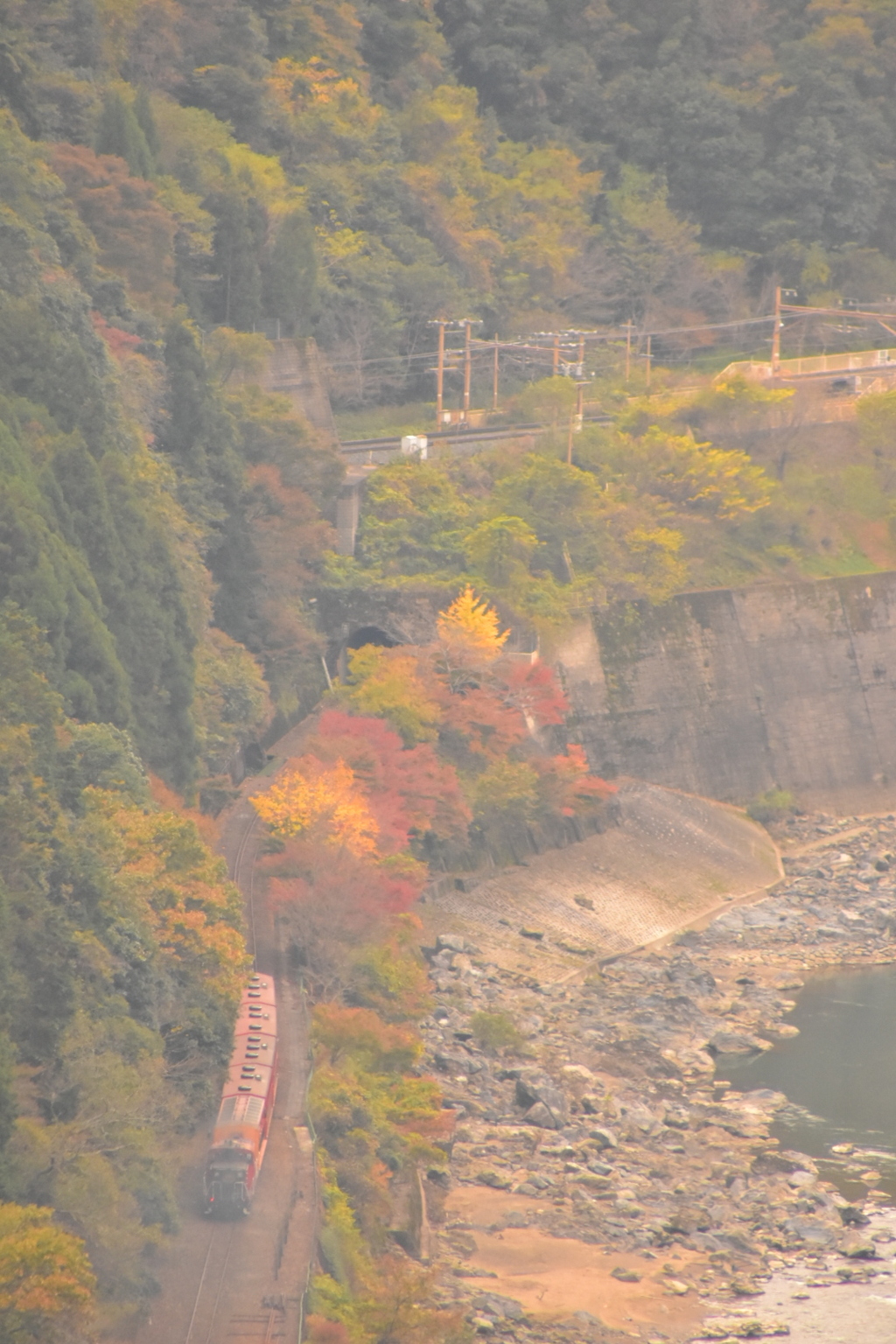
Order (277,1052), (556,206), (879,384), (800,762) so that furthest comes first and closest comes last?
(556,206) < (879,384) < (800,762) < (277,1052)

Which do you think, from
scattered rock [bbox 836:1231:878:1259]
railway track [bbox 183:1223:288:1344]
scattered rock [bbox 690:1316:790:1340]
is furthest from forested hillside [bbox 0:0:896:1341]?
scattered rock [bbox 836:1231:878:1259]

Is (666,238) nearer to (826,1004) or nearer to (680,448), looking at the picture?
(680,448)

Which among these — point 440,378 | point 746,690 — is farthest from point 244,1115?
point 440,378

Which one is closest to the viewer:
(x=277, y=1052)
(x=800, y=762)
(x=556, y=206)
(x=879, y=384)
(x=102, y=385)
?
(x=277, y=1052)

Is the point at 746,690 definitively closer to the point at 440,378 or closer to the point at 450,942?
the point at 440,378

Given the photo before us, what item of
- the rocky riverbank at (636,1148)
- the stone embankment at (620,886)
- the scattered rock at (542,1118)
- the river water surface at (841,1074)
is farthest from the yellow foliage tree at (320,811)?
the river water surface at (841,1074)

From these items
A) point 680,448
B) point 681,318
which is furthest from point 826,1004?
point 681,318

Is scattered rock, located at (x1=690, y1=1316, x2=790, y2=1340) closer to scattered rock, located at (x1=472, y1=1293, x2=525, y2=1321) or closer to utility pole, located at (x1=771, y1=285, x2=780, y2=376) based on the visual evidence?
scattered rock, located at (x1=472, y1=1293, x2=525, y2=1321)
